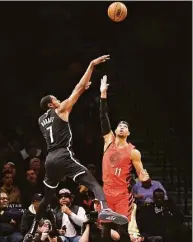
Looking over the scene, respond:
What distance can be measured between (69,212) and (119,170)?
1.58 m

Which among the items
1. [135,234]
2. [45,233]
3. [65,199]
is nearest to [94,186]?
[135,234]

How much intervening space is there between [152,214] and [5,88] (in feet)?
16.6

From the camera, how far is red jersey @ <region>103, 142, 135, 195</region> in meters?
13.8

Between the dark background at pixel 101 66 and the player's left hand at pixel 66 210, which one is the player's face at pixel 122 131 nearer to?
the player's left hand at pixel 66 210

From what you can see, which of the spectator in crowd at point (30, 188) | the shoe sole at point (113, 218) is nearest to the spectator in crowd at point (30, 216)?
the spectator in crowd at point (30, 188)

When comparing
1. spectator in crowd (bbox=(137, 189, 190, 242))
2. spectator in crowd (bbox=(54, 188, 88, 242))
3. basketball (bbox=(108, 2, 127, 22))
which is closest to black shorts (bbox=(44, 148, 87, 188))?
spectator in crowd (bbox=(54, 188, 88, 242))

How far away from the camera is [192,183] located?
18.1 meters

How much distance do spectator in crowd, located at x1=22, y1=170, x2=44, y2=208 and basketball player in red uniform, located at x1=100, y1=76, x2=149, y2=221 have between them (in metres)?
2.41

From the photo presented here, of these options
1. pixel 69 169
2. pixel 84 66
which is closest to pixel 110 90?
pixel 84 66

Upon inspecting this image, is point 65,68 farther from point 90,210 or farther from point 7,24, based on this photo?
point 90,210

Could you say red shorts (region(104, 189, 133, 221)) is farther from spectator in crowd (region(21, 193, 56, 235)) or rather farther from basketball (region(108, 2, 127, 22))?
basketball (region(108, 2, 127, 22))

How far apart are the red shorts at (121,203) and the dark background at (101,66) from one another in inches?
167

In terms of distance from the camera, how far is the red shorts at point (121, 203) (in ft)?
45.0

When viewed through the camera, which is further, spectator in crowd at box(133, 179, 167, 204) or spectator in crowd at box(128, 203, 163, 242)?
spectator in crowd at box(133, 179, 167, 204)
